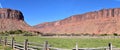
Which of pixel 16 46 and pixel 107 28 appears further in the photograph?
pixel 107 28

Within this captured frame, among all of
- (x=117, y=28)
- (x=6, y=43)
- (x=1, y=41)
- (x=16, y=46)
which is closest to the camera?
(x=16, y=46)

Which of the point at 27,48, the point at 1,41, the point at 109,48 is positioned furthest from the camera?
the point at 1,41

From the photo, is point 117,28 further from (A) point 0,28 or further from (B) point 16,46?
(B) point 16,46

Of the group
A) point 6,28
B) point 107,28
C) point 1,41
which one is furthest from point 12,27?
point 1,41

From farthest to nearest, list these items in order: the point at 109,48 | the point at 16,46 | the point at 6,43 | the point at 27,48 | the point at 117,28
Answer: the point at 117,28, the point at 6,43, the point at 16,46, the point at 27,48, the point at 109,48

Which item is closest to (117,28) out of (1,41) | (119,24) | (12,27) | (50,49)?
(119,24)

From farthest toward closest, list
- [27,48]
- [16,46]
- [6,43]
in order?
[6,43] < [16,46] < [27,48]

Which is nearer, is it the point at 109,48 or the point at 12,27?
the point at 109,48

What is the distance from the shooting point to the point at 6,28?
195750 mm

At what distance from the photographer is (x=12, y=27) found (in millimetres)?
198875

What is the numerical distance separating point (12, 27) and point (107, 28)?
62430 millimetres

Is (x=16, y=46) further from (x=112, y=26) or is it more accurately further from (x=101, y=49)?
(x=112, y=26)

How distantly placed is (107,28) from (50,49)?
186 m

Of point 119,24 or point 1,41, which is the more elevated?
point 119,24
